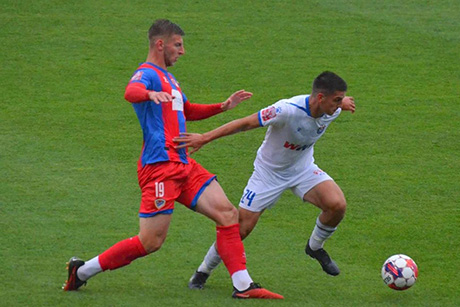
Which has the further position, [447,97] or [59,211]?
[447,97]

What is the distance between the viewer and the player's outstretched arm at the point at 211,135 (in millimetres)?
6660

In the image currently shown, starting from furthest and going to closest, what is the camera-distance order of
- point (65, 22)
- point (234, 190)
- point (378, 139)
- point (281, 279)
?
point (65, 22), point (378, 139), point (234, 190), point (281, 279)

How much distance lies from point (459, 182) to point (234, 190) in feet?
8.43

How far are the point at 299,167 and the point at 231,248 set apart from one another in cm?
115

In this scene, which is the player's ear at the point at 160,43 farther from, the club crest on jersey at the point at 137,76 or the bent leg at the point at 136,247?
the bent leg at the point at 136,247

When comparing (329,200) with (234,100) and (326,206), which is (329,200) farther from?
(234,100)

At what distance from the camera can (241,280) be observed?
22.1ft

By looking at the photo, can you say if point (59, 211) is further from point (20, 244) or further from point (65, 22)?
point (65, 22)

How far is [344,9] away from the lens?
16734 mm

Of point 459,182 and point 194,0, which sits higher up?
point 194,0

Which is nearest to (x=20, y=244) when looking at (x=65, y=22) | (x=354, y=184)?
(x=354, y=184)

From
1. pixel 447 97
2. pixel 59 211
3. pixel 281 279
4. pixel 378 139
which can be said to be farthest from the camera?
pixel 447 97

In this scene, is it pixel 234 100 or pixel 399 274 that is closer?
pixel 399 274

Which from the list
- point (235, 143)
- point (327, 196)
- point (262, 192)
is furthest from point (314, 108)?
point (235, 143)
